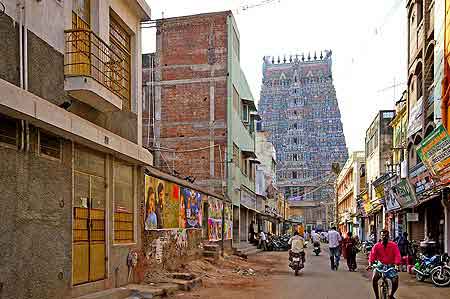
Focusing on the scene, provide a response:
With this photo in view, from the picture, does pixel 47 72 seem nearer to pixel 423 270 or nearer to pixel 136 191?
pixel 136 191

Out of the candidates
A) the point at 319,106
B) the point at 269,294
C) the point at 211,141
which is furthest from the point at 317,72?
the point at 269,294

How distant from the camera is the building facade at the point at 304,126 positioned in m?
96.2

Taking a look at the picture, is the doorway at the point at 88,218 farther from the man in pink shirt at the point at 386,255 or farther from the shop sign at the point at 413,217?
the shop sign at the point at 413,217

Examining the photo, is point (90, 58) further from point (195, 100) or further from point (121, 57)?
point (195, 100)

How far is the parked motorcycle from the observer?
1591cm

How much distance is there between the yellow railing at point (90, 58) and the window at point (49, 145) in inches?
47.9

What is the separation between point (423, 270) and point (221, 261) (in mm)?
8264

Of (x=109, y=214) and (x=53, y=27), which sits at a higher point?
(x=53, y=27)

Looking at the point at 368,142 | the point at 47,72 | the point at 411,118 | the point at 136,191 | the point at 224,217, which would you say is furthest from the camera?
the point at 368,142

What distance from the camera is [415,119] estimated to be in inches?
927

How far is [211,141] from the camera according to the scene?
30109 millimetres

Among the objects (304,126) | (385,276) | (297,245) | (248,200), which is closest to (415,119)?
(297,245)

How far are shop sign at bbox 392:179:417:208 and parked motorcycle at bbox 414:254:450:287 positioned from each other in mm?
5118

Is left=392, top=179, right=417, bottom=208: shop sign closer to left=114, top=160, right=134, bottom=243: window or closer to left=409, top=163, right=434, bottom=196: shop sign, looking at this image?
left=409, top=163, right=434, bottom=196: shop sign
